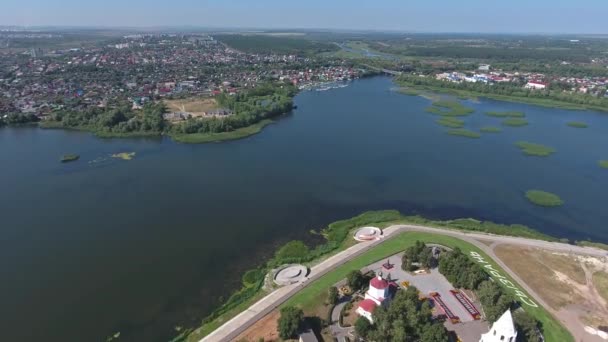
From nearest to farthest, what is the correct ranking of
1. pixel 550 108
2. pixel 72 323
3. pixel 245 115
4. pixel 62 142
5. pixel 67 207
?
pixel 72 323, pixel 67 207, pixel 62 142, pixel 245 115, pixel 550 108

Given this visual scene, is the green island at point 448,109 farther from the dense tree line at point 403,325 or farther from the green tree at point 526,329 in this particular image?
the dense tree line at point 403,325

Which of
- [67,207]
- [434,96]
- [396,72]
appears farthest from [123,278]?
[396,72]

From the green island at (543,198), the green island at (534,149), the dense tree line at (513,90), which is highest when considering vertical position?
Result: the dense tree line at (513,90)

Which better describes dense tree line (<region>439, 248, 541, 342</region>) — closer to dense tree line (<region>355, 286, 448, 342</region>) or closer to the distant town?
dense tree line (<region>355, 286, 448, 342</region>)

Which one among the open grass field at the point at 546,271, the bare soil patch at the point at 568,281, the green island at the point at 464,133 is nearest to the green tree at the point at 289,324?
the bare soil patch at the point at 568,281

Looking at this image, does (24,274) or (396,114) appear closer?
(24,274)

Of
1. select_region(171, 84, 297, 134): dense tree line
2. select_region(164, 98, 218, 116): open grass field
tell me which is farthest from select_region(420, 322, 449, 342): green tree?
select_region(164, 98, 218, 116): open grass field

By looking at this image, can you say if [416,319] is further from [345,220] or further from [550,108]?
[550,108]
